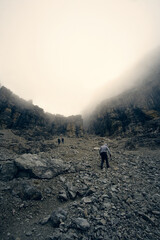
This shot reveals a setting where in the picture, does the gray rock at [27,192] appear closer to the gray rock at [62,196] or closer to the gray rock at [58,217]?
the gray rock at [62,196]

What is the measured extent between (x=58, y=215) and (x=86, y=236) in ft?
4.36

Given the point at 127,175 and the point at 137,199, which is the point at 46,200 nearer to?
the point at 137,199

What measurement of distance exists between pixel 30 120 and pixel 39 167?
46.6 m

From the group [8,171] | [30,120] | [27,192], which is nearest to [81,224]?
[27,192]

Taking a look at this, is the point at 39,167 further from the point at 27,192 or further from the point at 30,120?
the point at 30,120

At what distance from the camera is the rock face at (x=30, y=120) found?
45.2m

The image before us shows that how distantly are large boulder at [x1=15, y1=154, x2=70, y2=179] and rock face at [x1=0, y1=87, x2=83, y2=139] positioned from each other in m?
34.2

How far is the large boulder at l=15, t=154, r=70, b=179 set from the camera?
7605 millimetres

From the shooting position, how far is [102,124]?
5731 cm

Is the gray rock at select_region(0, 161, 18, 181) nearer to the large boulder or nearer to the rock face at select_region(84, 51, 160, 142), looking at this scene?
the large boulder

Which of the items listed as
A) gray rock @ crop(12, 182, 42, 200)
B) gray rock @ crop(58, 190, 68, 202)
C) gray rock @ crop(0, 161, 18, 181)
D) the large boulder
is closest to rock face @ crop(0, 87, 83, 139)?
the large boulder

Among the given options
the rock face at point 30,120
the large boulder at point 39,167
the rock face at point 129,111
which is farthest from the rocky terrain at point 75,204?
the rock face at point 129,111

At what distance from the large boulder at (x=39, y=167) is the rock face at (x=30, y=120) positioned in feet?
112

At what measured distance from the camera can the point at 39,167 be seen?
8.12m
